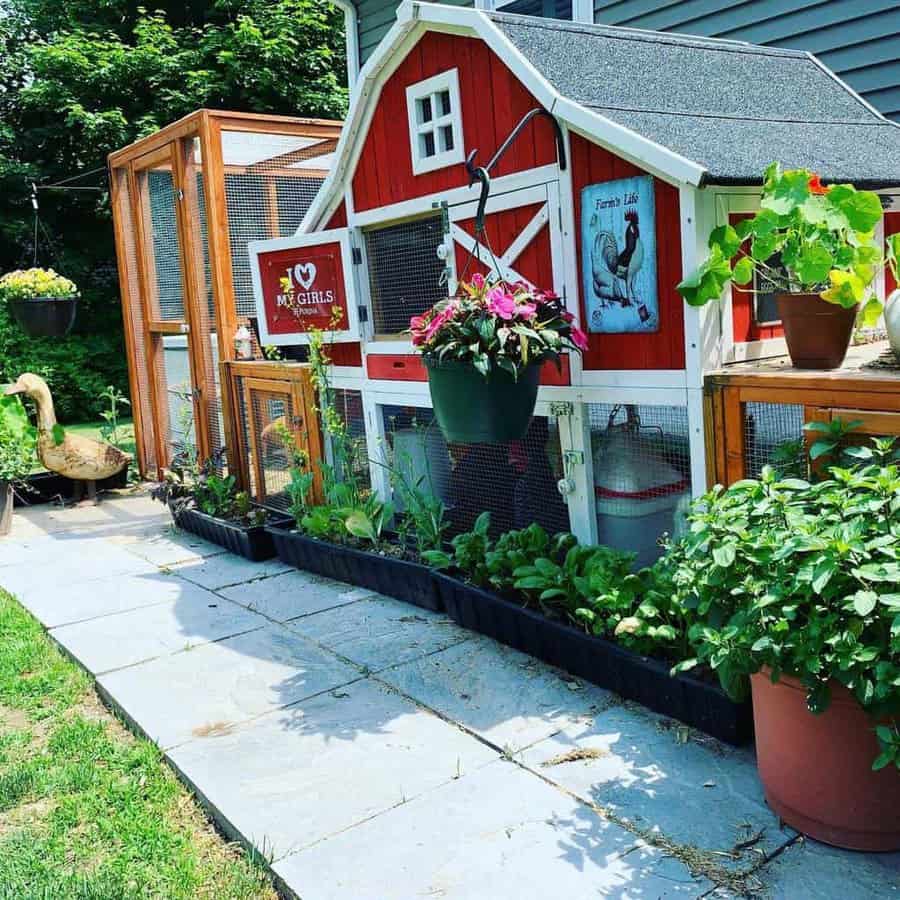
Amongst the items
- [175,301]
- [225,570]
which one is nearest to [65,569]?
[225,570]

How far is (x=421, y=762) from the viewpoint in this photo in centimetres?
291

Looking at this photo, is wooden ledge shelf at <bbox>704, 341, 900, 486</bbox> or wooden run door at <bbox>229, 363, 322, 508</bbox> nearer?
wooden ledge shelf at <bbox>704, 341, 900, 486</bbox>

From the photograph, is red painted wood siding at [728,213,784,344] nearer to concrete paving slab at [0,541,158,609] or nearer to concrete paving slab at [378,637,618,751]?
concrete paving slab at [378,637,618,751]

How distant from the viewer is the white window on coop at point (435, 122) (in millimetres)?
4020

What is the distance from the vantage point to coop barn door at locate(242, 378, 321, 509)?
17.3 ft

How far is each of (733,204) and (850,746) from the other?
184 cm

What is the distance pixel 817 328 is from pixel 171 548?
13.5 feet

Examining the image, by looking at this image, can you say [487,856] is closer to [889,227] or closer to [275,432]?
[889,227]

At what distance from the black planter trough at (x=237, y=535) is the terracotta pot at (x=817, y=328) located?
3.20 metres

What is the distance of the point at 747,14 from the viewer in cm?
530

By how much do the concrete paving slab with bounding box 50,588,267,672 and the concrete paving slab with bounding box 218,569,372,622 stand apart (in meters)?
0.08

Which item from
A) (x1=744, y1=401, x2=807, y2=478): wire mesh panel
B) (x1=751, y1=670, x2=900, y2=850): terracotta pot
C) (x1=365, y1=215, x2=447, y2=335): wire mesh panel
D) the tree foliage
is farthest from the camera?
the tree foliage

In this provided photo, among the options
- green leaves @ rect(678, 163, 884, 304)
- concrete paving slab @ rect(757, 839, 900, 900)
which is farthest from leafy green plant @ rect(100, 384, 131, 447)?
concrete paving slab @ rect(757, 839, 900, 900)

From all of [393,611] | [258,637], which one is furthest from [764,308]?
[258,637]
